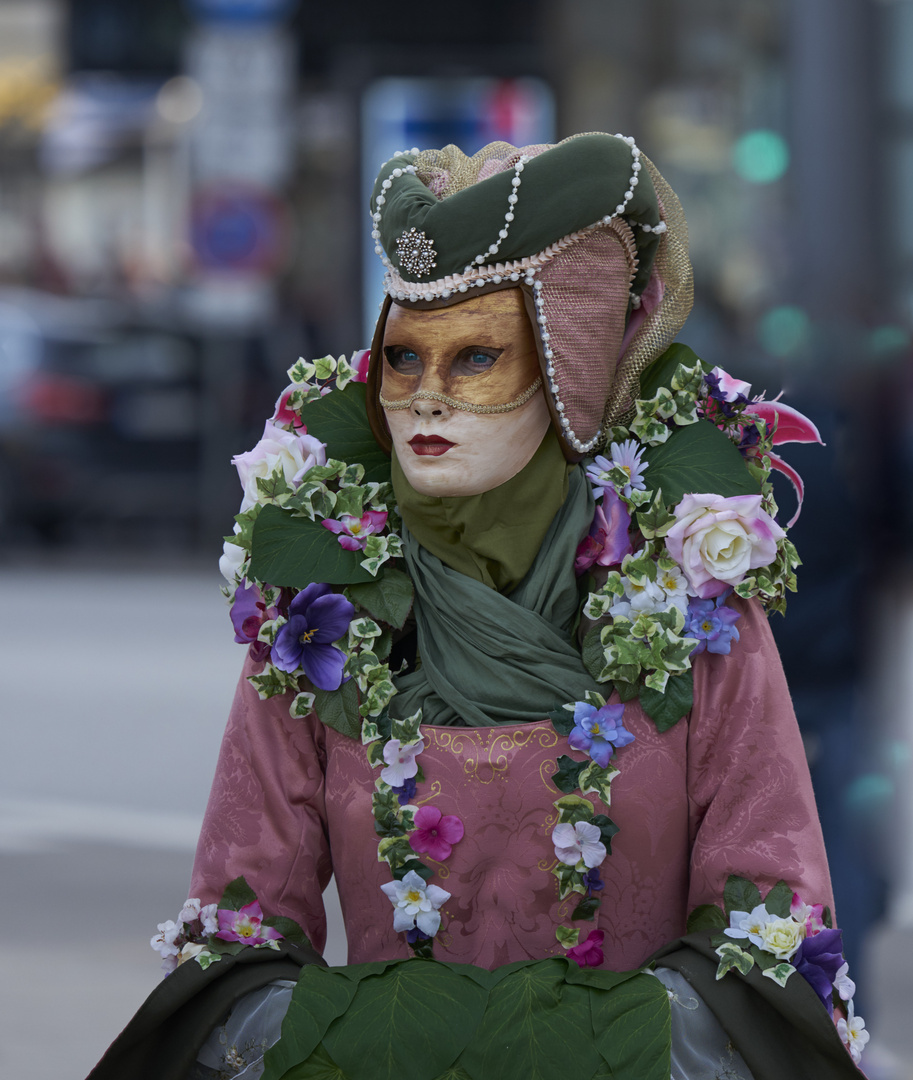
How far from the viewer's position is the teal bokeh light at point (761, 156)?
8.74 m

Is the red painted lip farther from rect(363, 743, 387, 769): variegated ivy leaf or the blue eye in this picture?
rect(363, 743, 387, 769): variegated ivy leaf

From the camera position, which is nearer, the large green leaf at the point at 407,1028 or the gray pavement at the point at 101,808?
the large green leaf at the point at 407,1028

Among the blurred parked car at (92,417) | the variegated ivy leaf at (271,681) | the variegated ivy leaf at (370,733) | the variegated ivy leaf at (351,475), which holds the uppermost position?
the variegated ivy leaf at (351,475)

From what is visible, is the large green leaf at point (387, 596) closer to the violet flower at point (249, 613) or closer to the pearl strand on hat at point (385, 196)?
the violet flower at point (249, 613)

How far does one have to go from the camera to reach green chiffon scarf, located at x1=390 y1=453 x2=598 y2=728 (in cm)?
233

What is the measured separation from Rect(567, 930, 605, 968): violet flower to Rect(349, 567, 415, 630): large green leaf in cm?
48

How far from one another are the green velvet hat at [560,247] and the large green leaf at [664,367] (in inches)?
1.8

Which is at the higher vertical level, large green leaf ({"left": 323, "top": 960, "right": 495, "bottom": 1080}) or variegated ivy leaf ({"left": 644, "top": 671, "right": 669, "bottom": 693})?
variegated ivy leaf ({"left": 644, "top": 671, "right": 669, "bottom": 693})

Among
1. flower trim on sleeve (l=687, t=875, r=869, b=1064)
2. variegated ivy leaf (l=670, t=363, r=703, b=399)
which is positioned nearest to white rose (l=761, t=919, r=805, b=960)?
flower trim on sleeve (l=687, t=875, r=869, b=1064)

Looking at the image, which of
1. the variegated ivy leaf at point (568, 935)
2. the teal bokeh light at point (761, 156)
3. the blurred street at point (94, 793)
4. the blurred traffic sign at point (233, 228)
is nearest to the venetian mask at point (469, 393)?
the variegated ivy leaf at point (568, 935)

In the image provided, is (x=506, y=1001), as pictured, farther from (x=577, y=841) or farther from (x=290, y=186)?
(x=290, y=186)

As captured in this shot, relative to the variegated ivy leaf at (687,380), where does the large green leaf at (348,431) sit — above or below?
below

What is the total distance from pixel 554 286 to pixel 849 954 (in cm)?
236

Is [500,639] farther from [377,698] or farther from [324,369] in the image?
[324,369]
